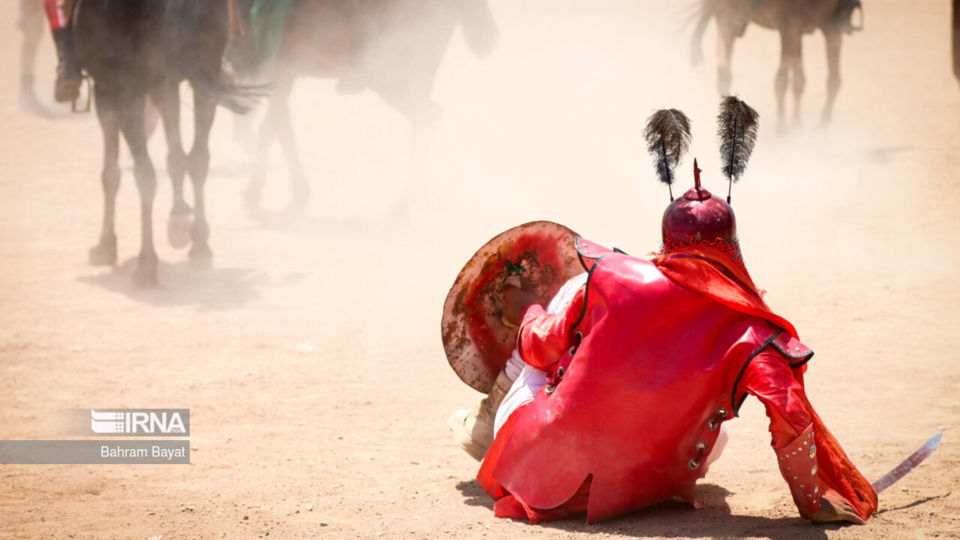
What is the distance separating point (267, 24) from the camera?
8680 millimetres

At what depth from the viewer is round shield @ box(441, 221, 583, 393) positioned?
10.5 feet

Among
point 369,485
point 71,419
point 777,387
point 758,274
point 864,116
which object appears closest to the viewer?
point 777,387

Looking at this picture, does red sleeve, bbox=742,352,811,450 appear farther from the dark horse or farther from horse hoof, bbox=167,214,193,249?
horse hoof, bbox=167,214,193,249

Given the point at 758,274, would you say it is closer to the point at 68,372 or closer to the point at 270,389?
the point at 270,389

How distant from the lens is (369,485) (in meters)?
3.51

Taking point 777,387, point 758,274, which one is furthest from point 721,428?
point 758,274

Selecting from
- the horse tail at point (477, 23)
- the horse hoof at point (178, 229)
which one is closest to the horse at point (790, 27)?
the horse tail at point (477, 23)

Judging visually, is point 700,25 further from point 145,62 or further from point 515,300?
point 515,300

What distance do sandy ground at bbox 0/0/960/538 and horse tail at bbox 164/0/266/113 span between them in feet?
4.37

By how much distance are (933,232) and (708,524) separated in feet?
18.1

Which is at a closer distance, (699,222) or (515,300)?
(699,222)

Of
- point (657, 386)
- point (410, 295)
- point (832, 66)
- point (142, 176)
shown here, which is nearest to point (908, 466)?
point (657, 386)

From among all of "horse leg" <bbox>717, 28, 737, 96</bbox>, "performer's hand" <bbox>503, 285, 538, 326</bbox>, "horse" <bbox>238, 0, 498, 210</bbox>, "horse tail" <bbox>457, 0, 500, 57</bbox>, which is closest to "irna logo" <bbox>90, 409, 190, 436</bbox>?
"performer's hand" <bbox>503, 285, 538, 326</bbox>

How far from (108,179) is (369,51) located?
275 centimetres
